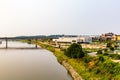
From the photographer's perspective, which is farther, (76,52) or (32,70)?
(76,52)

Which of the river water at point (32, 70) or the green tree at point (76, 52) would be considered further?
the green tree at point (76, 52)

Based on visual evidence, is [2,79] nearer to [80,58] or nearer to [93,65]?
[93,65]

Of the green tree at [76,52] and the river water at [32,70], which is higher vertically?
the green tree at [76,52]

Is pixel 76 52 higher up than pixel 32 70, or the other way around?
A: pixel 76 52

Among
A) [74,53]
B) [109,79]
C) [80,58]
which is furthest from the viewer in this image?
[74,53]

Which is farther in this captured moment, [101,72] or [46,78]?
[46,78]

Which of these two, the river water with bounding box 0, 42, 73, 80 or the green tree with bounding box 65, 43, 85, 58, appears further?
the green tree with bounding box 65, 43, 85, 58

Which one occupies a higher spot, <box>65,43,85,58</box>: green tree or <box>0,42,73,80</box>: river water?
<box>65,43,85,58</box>: green tree

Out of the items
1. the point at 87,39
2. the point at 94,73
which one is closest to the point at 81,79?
the point at 94,73

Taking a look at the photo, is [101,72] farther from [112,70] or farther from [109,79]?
[109,79]

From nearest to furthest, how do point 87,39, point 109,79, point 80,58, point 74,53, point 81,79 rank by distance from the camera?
point 109,79 → point 81,79 → point 80,58 → point 74,53 → point 87,39
